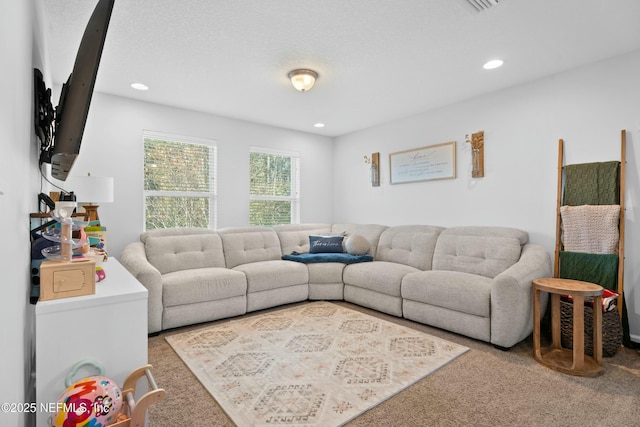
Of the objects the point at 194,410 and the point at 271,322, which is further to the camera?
the point at 271,322

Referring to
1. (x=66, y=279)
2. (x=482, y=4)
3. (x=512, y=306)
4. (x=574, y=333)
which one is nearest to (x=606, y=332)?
(x=574, y=333)

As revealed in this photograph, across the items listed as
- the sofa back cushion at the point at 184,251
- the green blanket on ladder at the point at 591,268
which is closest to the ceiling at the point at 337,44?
the sofa back cushion at the point at 184,251

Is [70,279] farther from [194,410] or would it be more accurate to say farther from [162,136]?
[162,136]

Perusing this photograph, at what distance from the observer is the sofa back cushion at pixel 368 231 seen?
447 centimetres

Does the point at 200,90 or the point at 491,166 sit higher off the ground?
the point at 200,90

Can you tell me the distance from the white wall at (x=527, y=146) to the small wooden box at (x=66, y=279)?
373 cm

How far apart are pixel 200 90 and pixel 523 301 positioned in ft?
12.1

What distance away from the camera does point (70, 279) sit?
142cm

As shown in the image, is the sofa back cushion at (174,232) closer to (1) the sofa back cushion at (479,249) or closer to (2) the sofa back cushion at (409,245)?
(2) the sofa back cushion at (409,245)

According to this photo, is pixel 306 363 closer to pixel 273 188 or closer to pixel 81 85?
pixel 81 85

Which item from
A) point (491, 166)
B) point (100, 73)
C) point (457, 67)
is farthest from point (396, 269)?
point (100, 73)

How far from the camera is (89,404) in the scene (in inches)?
46.4

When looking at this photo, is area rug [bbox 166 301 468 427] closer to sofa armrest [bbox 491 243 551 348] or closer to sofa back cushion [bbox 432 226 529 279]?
sofa armrest [bbox 491 243 551 348]

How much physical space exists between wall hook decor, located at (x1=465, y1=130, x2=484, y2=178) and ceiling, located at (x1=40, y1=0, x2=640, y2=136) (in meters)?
0.48
